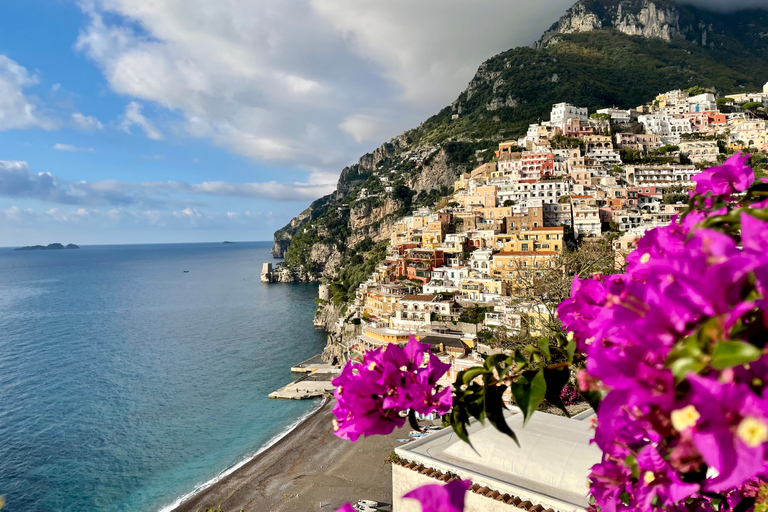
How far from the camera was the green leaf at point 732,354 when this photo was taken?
23.9 inches

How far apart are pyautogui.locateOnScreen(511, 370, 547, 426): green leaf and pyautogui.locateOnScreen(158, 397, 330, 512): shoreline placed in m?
22.1

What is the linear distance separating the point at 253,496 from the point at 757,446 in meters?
21.8

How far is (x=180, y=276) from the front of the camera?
106 m

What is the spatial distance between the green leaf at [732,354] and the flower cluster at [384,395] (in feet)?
2.49

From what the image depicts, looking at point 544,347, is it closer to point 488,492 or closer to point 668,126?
point 488,492

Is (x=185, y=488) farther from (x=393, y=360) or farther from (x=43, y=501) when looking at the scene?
(x=393, y=360)

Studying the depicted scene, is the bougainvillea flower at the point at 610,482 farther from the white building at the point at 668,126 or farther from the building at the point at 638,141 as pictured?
the white building at the point at 668,126

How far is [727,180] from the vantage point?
1.44 metres

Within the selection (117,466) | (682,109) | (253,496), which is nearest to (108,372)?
(117,466)

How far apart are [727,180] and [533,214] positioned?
137ft

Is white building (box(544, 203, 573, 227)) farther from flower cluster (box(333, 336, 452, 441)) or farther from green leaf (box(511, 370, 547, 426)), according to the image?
green leaf (box(511, 370, 547, 426))

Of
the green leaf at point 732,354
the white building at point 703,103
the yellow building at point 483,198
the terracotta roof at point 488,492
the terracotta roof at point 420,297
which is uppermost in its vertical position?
the white building at point 703,103

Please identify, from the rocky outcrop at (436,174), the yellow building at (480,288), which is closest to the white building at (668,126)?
the rocky outcrop at (436,174)

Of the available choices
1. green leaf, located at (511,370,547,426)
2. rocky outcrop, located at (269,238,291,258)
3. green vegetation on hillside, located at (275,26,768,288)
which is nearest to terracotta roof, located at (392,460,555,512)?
green leaf, located at (511,370,547,426)
